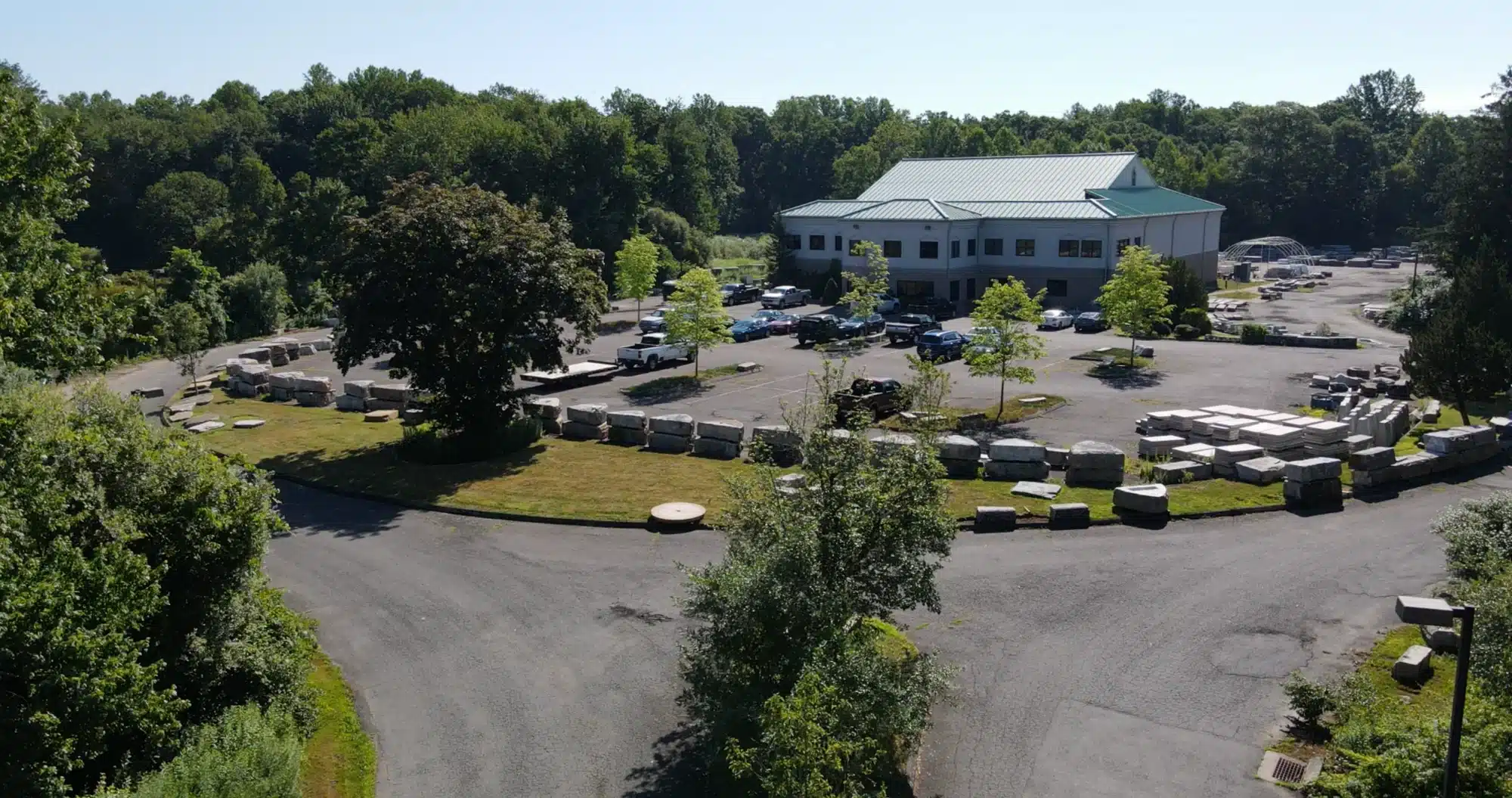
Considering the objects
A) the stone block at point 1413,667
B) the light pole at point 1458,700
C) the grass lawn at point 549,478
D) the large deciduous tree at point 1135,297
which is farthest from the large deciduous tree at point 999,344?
the light pole at point 1458,700

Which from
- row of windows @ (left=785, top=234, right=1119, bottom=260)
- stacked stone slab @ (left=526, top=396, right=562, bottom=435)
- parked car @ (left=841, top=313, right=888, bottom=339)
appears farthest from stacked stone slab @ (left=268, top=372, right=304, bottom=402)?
row of windows @ (left=785, top=234, right=1119, bottom=260)

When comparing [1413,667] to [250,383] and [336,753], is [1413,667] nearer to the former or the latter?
[336,753]

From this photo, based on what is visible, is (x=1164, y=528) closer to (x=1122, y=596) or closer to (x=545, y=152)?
(x=1122, y=596)

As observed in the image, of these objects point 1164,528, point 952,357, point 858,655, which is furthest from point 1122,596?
point 952,357

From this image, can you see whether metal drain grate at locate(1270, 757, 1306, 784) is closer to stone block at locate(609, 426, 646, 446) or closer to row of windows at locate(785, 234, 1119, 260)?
stone block at locate(609, 426, 646, 446)

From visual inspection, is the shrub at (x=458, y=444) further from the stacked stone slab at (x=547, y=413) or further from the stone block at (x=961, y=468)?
the stone block at (x=961, y=468)

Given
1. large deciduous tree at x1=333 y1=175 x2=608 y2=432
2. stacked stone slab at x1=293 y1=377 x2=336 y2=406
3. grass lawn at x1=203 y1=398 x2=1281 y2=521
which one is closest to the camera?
grass lawn at x1=203 y1=398 x2=1281 y2=521
